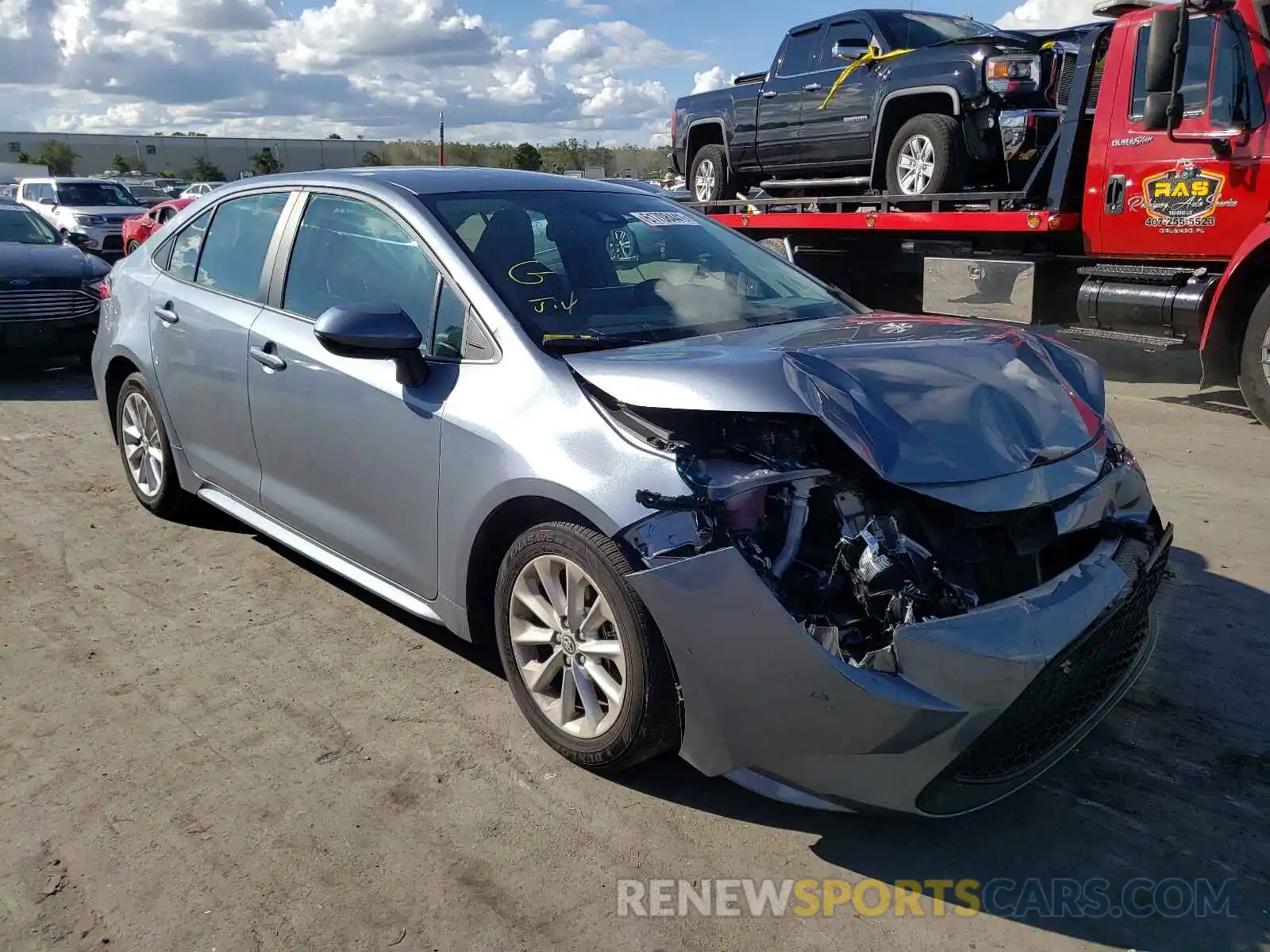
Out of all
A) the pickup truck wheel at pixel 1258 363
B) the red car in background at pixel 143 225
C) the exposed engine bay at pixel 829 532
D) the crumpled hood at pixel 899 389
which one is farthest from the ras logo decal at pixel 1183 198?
the red car in background at pixel 143 225

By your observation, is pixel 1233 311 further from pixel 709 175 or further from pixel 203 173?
pixel 203 173

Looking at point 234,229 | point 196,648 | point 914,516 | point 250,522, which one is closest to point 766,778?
point 914,516

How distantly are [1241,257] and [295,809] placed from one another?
6.59m

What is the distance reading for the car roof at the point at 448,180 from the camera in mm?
3885

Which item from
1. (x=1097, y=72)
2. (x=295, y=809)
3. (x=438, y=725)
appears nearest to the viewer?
(x=295, y=809)

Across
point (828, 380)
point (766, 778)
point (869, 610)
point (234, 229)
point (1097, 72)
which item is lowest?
point (766, 778)

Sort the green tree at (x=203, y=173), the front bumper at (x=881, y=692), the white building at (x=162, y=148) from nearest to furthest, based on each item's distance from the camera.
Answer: the front bumper at (x=881, y=692), the green tree at (x=203, y=173), the white building at (x=162, y=148)

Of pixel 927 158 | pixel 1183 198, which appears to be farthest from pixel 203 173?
pixel 1183 198

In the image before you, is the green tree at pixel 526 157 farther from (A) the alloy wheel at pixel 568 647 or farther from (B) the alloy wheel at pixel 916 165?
(A) the alloy wheel at pixel 568 647

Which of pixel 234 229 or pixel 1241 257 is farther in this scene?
pixel 1241 257

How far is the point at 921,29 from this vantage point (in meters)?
10.1

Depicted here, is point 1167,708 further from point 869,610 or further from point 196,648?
point 196,648

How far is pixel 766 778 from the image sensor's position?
8.64 ft

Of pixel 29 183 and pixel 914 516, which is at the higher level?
pixel 29 183
